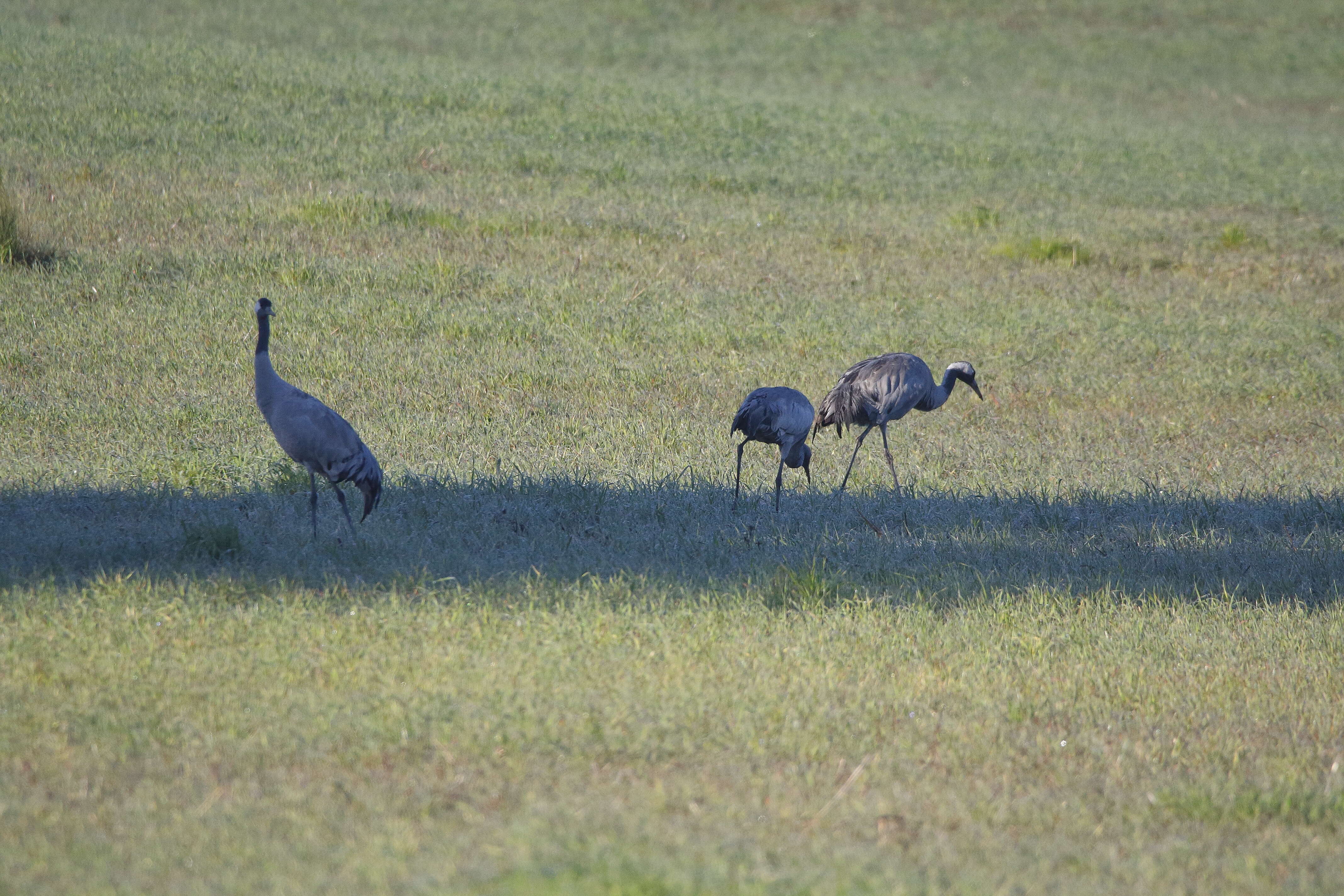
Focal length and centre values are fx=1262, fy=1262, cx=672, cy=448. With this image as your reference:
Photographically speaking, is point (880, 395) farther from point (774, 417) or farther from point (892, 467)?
point (774, 417)

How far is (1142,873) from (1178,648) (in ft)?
8.36

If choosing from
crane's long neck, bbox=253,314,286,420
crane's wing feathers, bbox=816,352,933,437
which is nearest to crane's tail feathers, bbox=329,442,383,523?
crane's long neck, bbox=253,314,286,420

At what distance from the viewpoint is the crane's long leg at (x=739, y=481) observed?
8.84m

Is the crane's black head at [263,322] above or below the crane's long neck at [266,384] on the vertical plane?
above

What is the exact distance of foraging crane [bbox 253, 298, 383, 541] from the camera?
752 cm

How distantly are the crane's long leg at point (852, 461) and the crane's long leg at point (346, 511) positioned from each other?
372cm

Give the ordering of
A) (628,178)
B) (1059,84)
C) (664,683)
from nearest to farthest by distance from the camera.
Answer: (664,683) → (628,178) → (1059,84)

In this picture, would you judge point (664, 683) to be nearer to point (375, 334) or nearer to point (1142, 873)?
point (1142, 873)

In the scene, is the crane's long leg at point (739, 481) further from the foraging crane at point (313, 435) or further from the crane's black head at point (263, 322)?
the crane's black head at point (263, 322)

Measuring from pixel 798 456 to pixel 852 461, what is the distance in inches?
25.7

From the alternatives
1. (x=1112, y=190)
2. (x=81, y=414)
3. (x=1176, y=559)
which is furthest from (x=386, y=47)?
(x=1176, y=559)

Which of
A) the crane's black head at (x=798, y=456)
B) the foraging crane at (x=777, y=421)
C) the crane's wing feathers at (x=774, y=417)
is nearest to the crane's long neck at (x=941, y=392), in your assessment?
the crane's black head at (x=798, y=456)

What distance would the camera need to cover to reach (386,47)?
100 ft

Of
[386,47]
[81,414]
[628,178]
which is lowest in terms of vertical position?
[81,414]
